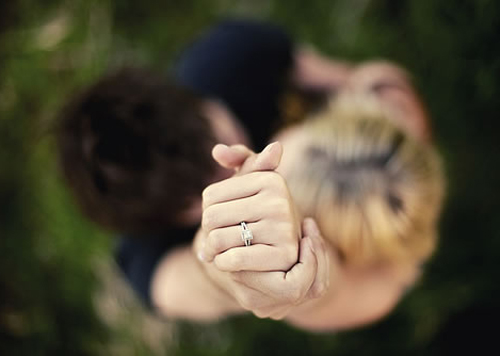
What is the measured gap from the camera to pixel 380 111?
0.97 meters

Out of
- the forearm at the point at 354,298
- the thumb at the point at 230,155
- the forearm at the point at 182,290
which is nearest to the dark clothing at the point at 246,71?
the forearm at the point at 182,290

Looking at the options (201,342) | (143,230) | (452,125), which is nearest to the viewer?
(143,230)

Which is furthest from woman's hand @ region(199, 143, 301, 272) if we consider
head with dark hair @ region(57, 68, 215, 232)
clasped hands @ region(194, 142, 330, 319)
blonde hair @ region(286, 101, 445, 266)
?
head with dark hair @ region(57, 68, 215, 232)

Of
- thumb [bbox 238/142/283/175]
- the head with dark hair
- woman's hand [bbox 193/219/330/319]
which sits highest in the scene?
the head with dark hair

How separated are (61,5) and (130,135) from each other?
100 cm

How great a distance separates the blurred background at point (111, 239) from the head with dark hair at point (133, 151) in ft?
2.19

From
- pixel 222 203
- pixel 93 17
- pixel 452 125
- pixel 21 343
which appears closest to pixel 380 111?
pixel 452 125

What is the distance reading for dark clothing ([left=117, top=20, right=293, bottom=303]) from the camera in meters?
1.25

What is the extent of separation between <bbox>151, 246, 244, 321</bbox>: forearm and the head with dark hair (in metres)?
0.11

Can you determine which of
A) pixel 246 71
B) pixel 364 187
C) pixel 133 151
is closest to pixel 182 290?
pixel 133 151

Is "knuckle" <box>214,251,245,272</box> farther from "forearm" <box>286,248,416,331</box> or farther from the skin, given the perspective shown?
"forearm" <box>286,248,416,331</box>

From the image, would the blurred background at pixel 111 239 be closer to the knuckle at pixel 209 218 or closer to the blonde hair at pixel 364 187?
the blonde hair at pixel 364 187

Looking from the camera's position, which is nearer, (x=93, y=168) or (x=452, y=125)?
(x=93, y=168)

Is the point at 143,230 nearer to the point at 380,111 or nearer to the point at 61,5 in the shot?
the point at 380,111
